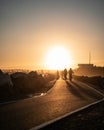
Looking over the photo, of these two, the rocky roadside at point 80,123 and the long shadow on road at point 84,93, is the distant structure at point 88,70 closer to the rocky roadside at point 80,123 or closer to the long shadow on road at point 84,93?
the long shadow on road at point 84,93

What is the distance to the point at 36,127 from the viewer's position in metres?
7.96

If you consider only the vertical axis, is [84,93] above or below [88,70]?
below

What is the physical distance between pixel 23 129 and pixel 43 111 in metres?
3.21

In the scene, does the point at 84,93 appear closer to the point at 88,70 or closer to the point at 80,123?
the point at 80,123

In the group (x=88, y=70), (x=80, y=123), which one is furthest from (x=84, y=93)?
(x=88, y=70)

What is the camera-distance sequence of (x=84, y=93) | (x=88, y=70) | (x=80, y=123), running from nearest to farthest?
(x=80, y=123)
(x=84, y=93)
(x=88, y=70)

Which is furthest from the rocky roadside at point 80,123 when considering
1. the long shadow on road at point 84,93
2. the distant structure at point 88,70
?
the distant structure at point 88,70

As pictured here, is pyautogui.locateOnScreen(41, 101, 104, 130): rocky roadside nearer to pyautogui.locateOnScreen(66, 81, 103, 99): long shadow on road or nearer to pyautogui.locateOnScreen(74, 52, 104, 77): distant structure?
pyautogui.locateOnScreen(66, 81, 103, 99): long shadow on road

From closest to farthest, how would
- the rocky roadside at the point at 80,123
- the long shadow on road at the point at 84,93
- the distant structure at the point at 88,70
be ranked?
the rocky roadside at the point at 80,123, the long shadow on road at the point at 84,93, the distant structure at the point at 88,70

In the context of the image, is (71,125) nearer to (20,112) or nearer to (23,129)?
(23,129)

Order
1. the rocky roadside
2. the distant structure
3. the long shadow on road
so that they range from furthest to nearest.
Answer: the distant structure, the long shadow on road, the rocky roadside

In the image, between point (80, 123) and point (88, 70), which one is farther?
point (88, 70)

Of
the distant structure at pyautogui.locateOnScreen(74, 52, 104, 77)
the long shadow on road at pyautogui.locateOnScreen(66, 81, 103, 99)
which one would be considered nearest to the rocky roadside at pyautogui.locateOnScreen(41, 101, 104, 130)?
the long shadow on road at pyautogui.locateOnScreen(66, 81, 103, 99)

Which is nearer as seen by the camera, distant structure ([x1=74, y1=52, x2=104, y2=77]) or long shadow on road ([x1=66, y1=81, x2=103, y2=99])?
long shadow on road ([x1=66, y1=81, x2=103, y2=99])
